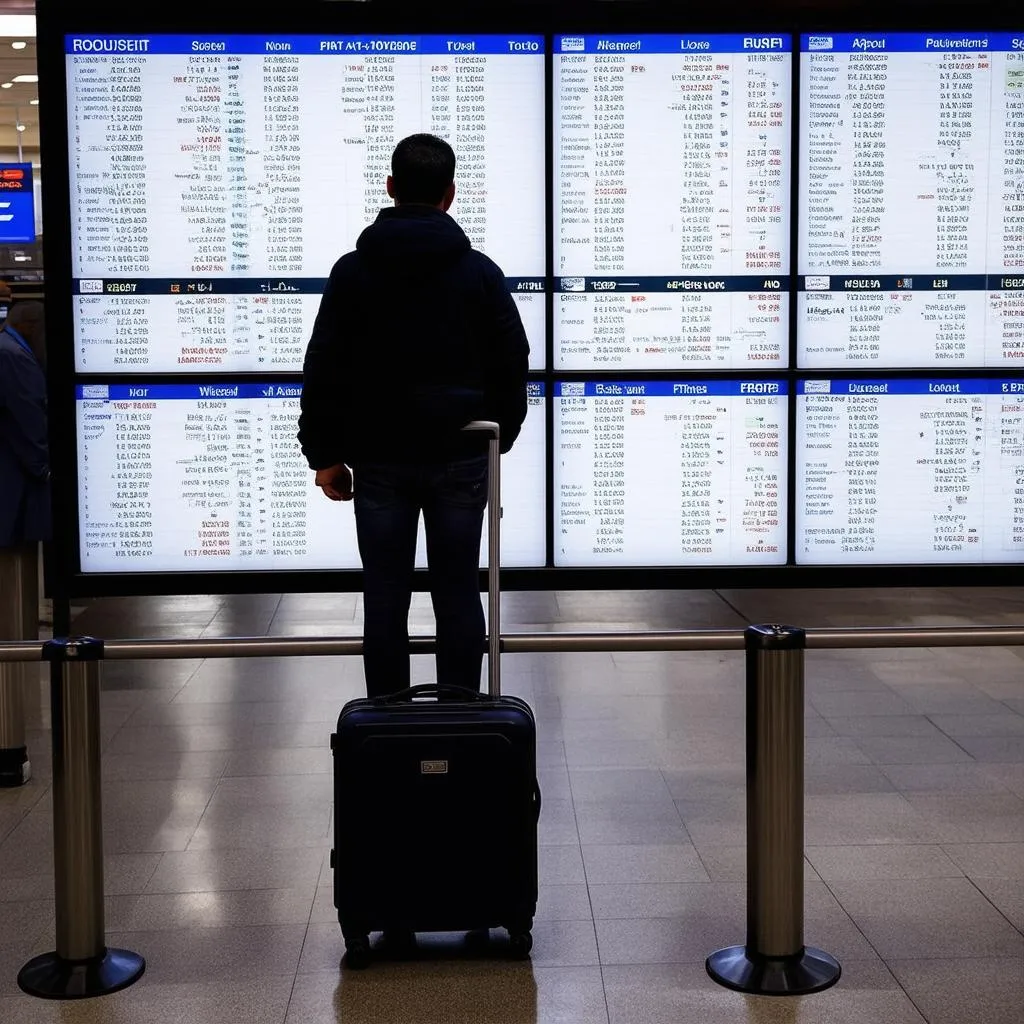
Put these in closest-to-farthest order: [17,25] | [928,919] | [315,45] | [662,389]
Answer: [928,919] → [315,45] → [662,389] → [17,25]

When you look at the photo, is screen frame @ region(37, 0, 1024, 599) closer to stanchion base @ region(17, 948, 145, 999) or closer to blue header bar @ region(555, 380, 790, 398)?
blue header bar @ region(555, 380, 790, 398)

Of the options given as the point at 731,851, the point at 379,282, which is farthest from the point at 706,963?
the point at 379,282

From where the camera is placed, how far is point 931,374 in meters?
3.81

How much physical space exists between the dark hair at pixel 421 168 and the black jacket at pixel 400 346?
Answer: 6 centimetres

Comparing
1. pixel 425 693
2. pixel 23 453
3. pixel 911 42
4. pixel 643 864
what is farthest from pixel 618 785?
pixel 23 453

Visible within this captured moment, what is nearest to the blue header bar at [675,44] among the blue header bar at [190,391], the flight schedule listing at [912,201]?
the flight schedule listing at [912,201]

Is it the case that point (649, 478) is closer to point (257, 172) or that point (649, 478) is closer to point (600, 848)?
point (600, 848)

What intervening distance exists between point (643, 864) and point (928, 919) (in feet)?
2.45

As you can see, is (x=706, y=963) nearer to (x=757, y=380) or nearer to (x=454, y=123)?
(x=757, y=380)

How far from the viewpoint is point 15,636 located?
551 centimetres

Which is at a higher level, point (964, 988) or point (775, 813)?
point (775, 813)

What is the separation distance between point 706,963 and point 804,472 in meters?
1.36

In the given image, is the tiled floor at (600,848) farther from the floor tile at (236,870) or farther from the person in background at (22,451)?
the person in background at (22,451)

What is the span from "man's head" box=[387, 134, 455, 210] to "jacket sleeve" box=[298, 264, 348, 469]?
23cm
